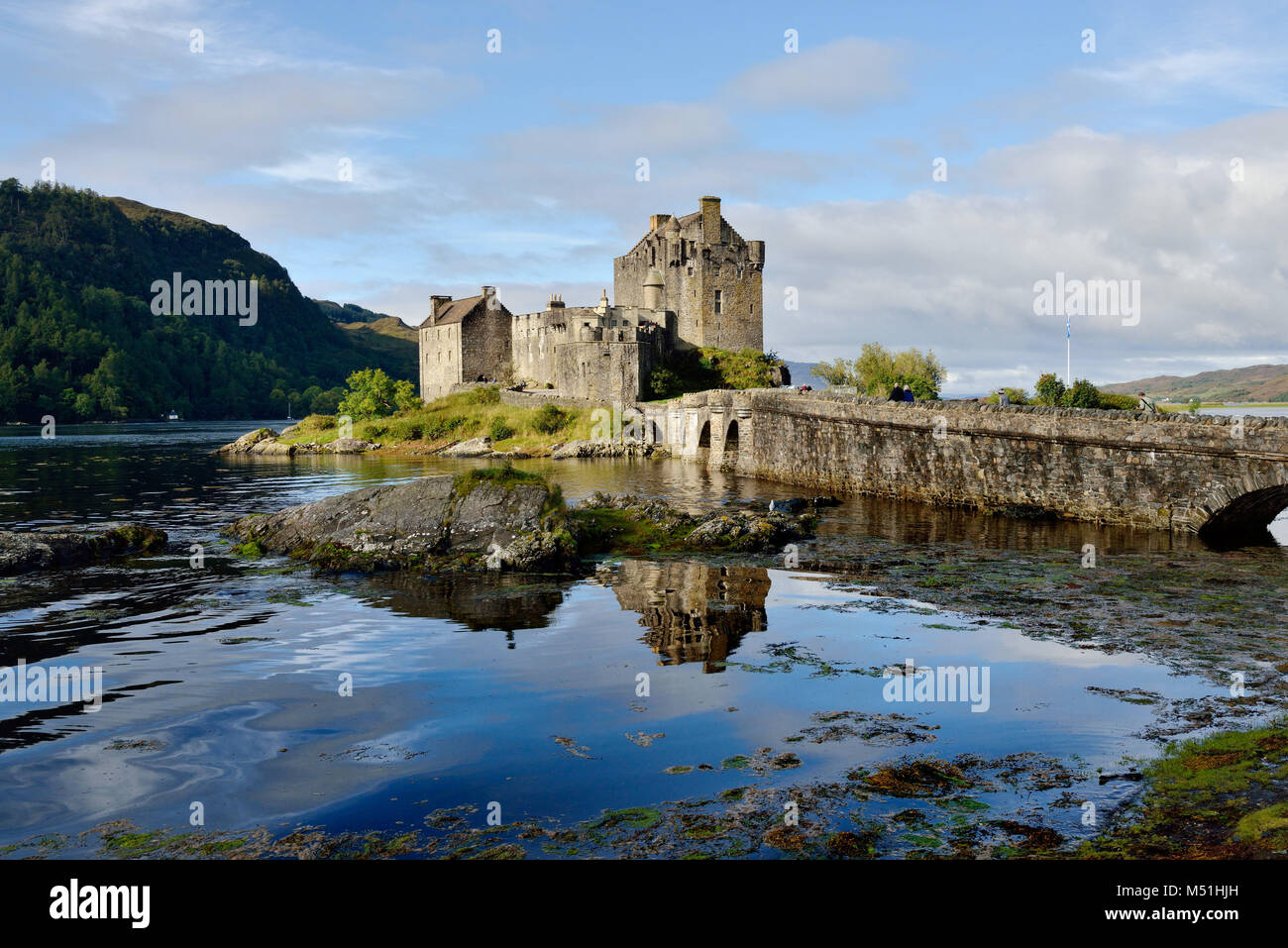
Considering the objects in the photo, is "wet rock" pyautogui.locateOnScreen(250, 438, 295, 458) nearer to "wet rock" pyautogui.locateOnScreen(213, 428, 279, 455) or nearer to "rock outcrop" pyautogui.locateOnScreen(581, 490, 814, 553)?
"wet rock" pyautogui.locateOnScreen(213, 428, 279, 455)

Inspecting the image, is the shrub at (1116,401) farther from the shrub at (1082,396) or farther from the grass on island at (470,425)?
the grass on island at (470,425)

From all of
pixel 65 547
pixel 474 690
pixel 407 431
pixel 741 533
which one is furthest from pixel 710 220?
pixel 474 690

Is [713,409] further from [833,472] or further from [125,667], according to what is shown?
[125,667]

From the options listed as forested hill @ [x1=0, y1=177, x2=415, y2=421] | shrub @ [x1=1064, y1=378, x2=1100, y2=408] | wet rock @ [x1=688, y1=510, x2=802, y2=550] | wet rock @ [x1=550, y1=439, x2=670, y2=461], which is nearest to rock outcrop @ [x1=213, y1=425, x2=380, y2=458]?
wet rock @ [x1=550, y1=439, x2=670, y2=461]

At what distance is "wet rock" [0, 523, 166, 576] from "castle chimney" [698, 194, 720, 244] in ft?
213

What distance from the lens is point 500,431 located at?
7756 centimetres

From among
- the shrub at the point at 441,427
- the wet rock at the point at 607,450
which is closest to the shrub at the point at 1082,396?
the wet rock at the point at 607,450

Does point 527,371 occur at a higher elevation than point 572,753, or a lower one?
higher

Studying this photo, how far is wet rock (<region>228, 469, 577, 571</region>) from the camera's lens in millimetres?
19328

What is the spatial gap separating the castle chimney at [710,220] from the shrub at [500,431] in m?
24.2

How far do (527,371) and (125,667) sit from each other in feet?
263

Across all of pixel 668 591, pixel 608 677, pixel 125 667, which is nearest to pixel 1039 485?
pixel 668 591
